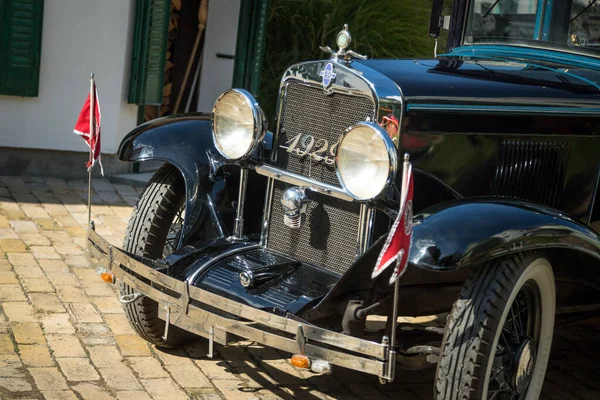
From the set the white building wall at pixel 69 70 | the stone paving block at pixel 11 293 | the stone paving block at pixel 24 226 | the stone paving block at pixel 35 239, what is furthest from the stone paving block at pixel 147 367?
the white building wall at pixel 69 70

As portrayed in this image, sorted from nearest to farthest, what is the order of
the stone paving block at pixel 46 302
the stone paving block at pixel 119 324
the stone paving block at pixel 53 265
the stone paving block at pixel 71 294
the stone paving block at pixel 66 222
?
1. the stone paving block at pixel 119 324
2. the stone paving block at pixel 46 302
3. the stone paving block at pixel 71 294
4. the stone paving block at pixel 53 265
5. the stone paving block at pixel 66 222

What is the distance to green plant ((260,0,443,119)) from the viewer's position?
880 cm

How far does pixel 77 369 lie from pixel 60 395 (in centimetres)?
27

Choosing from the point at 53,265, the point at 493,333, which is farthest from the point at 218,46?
the point at 493,333

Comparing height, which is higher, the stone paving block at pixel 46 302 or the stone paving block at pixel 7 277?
the stone paving block at pixel 7 277

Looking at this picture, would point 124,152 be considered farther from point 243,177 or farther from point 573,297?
point 573,297

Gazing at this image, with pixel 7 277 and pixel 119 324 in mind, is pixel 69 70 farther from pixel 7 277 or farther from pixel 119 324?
pixel 119 324

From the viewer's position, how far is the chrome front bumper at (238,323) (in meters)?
2.94

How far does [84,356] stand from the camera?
386cm

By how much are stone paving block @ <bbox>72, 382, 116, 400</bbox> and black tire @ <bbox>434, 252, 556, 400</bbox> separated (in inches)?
49.6

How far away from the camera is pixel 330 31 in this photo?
880cm

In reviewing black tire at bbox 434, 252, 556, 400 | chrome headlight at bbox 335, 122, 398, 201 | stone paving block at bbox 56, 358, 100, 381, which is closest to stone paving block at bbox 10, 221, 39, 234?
stone paving block at bbox 56, 358, 100, 381

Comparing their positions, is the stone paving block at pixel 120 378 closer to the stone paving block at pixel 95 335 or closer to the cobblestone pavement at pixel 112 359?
the cobblestone pavement at pixel 112 359

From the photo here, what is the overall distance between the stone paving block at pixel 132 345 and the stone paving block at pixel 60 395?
489 mm
